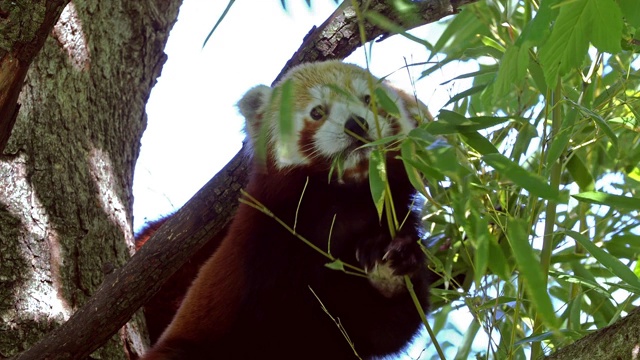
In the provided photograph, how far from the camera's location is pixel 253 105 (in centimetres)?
451

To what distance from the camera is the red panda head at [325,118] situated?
3.54 m

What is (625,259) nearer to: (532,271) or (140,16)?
(532,271)

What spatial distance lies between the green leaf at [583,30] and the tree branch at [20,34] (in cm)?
147

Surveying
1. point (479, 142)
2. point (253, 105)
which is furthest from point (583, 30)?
point (253, 105)

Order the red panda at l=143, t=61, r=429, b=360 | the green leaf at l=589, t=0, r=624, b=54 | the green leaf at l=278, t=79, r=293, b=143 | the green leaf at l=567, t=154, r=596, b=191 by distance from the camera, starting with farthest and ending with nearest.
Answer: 1. the red panda at l=143, t=61, r=429, b=360
2. the green leaf at l=567, t=154, r=596, b=191
3. the green leaf at l=278, t=79, r=293, b=143
4. the green leaf at l=589, t=0, r=624, b=54

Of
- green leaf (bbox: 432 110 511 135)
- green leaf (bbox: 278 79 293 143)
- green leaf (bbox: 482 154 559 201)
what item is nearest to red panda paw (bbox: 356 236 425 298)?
green leaf (bbox: 432 110 511 135)

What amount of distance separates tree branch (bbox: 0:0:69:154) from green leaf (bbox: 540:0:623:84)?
1471 mm

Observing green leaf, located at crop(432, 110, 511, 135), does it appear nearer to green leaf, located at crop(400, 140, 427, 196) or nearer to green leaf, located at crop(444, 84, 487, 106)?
green leaf, located at crop(400, 140, 427, 196)

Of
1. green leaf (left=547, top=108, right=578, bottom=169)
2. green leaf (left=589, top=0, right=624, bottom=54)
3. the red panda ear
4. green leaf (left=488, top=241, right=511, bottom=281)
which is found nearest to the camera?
green leaf (left=589, top=0, right=624, bottom=54)

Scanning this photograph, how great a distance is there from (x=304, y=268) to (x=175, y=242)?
0.64 m

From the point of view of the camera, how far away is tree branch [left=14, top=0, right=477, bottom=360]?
127 inches

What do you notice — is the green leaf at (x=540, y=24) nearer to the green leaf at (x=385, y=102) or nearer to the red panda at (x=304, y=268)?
the green leaf at (x=385, y=102)

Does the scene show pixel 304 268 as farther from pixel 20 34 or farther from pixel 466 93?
pixel 20 34

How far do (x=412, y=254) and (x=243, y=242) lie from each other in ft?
2.98
